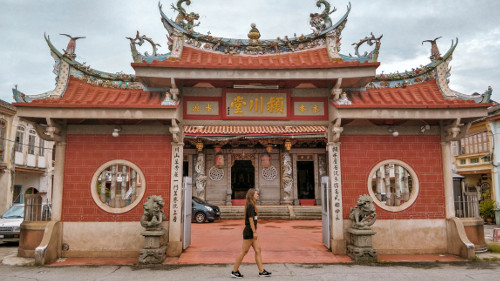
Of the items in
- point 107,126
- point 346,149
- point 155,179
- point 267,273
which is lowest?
point 267,273

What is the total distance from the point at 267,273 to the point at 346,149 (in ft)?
11.3

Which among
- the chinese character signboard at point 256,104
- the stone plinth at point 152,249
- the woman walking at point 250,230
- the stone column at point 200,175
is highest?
the chinese character signboard at point 256,104

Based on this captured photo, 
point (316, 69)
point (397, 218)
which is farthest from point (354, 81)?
→ point (397, 218)

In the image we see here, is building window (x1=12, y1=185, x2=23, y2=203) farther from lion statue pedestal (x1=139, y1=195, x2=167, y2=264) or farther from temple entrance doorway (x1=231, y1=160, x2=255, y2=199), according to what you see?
lion statue pedestal (x1=139, y1=195, x2=167, y2=264)

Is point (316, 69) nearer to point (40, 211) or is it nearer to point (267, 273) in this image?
point (267, 273)

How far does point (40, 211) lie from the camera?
799cm

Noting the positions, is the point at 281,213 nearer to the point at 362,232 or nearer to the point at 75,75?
Answer: the point at 362,232

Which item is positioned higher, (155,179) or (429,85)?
(429,85)

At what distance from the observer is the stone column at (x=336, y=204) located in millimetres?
7789

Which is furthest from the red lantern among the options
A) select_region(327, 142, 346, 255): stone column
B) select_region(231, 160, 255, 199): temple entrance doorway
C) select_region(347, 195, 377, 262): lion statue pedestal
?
select_region(347, 195, 377, 262): lion statue pedestal

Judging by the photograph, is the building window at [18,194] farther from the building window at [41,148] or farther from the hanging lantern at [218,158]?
the hanging lantern at [218,158]

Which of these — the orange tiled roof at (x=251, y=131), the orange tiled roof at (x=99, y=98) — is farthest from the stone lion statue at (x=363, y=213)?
the orange tiled roof at (x=251, y=131)

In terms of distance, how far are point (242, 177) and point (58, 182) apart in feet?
44.6

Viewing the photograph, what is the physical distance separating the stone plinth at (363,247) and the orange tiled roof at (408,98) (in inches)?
104
